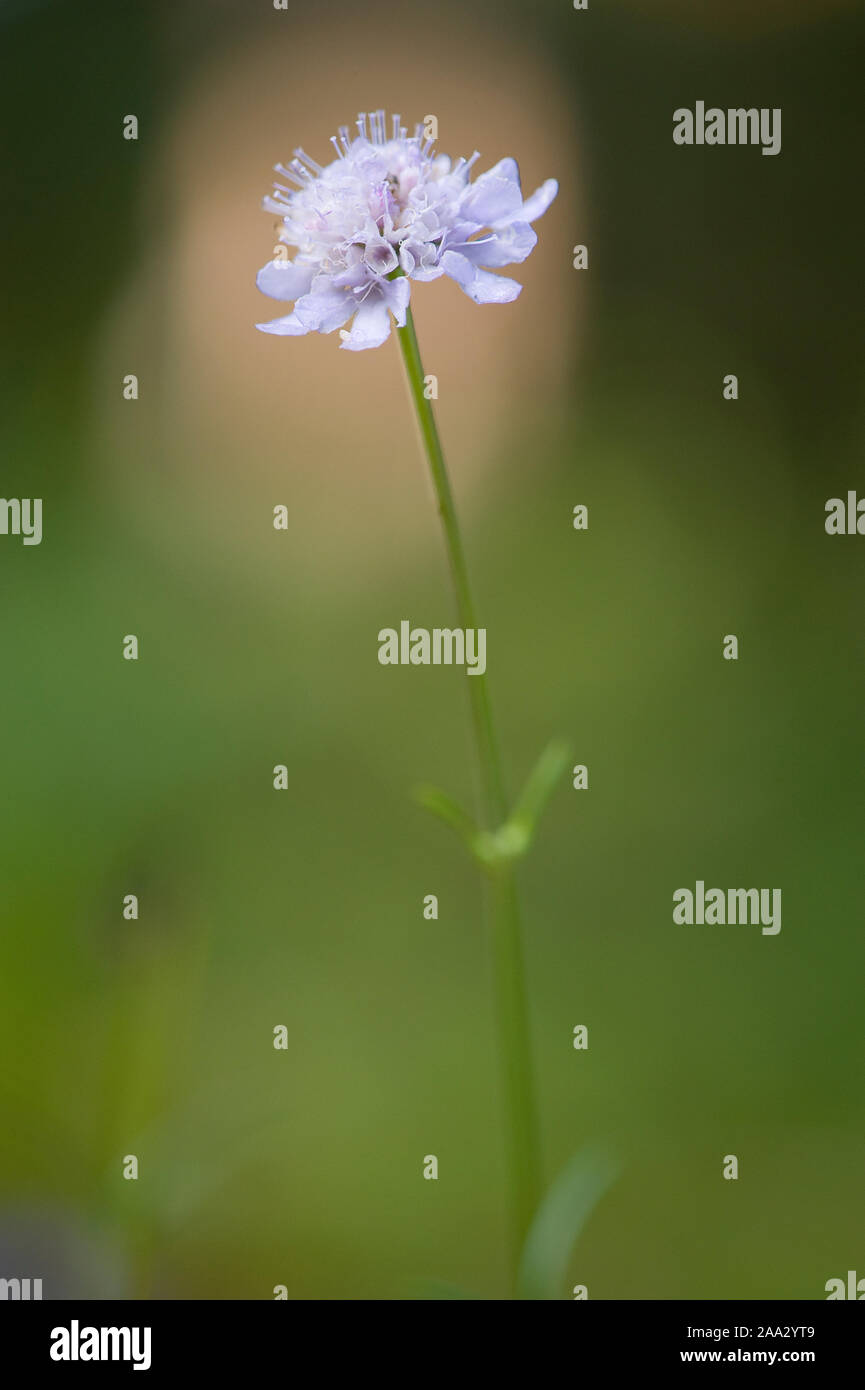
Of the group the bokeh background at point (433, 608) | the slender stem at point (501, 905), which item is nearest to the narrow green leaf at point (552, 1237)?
the slender stem at point (501, 905)

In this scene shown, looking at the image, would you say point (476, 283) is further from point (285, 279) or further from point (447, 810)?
point (447, 810)

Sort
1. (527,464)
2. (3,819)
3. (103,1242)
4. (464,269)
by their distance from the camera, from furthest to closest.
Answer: (527,464)
(3,819)
(103,1242)
(464,269)

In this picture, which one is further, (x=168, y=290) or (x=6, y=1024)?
(x=168, y=290)

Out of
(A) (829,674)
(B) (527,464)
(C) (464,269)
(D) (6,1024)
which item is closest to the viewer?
(C) (464,269)

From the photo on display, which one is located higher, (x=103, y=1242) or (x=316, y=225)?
(x=316, y=225)

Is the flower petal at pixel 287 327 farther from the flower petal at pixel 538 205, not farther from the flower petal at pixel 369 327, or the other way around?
the flower petal at pixel 538 205
